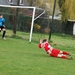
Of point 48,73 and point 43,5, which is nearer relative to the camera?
point 48,73

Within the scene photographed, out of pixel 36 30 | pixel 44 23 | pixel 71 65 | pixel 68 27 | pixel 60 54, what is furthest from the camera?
pixel 68 27

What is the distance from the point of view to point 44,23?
4141 centimetres

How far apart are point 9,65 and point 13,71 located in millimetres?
1281

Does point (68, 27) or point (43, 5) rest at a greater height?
point (43, 5)

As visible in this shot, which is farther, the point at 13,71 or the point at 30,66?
the point at 30,66

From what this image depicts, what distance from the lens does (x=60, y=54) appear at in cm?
1531

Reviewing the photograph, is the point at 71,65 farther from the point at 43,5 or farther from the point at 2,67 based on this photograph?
the point at 43,5

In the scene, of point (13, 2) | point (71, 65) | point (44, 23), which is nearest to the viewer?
point (71, 65)

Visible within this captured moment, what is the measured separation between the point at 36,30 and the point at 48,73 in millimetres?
23959

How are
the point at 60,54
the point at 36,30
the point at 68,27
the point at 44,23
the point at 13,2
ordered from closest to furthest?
1. the point at 60,54
2. the point at 36,30
3. the point at 44,23
4. the point at 68,27
5. the point at 13,2

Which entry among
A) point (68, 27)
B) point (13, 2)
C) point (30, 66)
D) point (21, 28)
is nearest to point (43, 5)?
point (68, 27)

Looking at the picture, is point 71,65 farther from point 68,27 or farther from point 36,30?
point 68,27

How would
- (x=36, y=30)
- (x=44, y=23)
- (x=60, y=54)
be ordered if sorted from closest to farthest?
(x=60, y=54), (x=36, y=30), (x=44, y=23)

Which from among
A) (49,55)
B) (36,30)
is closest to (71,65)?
(49,55)
